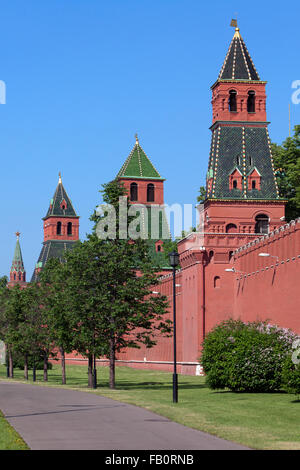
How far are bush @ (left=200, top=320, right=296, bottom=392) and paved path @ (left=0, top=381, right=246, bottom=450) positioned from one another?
32.4ft

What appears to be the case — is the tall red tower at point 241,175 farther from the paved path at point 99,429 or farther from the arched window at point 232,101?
the paved path at point 99,429

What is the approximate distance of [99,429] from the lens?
17.8 metres

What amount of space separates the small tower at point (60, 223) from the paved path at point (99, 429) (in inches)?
5103

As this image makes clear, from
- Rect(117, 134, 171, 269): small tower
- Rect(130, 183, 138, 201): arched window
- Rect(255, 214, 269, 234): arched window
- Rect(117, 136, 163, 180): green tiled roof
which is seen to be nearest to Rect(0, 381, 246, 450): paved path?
Rect(255, 214, 269, 234): arched window

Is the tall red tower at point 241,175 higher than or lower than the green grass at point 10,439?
higher

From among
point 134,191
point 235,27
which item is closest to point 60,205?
point 134,191

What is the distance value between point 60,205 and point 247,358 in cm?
12872

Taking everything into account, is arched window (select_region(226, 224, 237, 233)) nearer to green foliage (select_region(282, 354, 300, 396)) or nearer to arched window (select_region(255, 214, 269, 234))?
arched window (select_region(255, 214, 269, 234))

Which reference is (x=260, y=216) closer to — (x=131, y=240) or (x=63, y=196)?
(x=131, y=240)

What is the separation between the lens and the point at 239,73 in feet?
210

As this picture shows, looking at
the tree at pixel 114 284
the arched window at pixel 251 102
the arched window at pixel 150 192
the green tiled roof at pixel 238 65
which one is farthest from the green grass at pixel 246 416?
the arched window at pixel 150 192

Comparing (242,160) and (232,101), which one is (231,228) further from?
(232,101)

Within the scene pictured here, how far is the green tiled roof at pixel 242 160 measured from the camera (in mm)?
60844
